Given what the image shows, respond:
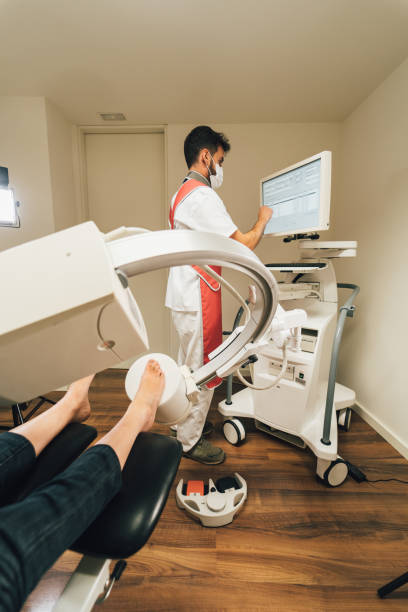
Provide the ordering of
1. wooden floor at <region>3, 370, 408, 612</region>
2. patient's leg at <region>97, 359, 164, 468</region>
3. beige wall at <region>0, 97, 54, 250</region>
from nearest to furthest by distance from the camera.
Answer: patient's leg at <region>97, 359, 164, 468</region>
wooden floor at <region>3, 370, 408, 612</region>
beige wall at <region>0, 97, 54, 250</region>

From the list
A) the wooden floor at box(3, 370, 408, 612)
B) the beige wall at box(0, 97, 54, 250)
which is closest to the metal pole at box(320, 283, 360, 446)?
the wooden floor at box(3, 370, 408, 612)

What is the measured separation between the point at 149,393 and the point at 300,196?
113 centimetres

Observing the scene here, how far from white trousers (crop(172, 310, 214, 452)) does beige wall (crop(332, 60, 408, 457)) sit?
Answer: 114cm

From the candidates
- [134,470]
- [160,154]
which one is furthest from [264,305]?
[160,154]

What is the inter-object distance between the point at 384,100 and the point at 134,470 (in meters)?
2.36

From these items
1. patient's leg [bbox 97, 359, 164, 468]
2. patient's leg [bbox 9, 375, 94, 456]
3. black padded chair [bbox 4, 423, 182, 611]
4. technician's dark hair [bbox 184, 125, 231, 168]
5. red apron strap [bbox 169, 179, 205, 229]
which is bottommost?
black padded chair [bbox 4, 423, 182, 611]

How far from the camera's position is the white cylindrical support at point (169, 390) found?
2.37 feet

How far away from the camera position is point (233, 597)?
85 centimetres

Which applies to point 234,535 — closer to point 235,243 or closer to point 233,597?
point 233,597

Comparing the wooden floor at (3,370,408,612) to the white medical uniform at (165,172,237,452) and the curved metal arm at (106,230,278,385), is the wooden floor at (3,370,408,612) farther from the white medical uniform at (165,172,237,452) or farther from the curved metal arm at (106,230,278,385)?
the curved metal arm at (106,230,278,385)

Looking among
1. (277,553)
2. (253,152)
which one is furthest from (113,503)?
(253,152)

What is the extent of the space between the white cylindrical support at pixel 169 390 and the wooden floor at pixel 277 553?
0.60 meters

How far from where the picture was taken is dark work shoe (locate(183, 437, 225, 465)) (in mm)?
1383

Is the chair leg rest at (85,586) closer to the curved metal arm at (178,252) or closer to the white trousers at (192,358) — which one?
the curved metal arm at (178,252)
